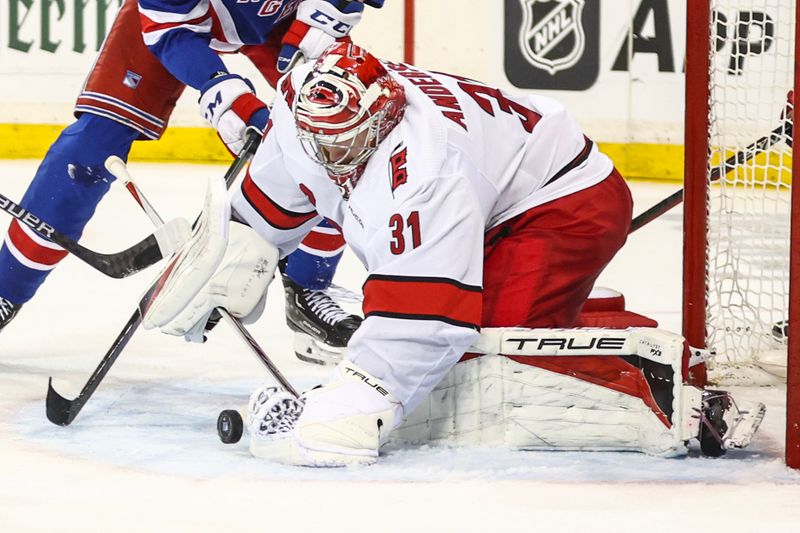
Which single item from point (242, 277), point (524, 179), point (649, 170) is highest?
point (524, 179)

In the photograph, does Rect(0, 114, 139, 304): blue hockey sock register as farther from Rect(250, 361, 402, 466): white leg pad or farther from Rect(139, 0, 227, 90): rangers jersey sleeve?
Rect(250, 361, 402, 466): white leg pad

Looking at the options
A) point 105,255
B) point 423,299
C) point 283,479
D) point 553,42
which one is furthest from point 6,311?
point 553,42

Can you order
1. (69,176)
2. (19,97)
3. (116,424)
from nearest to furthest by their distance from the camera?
(116,424)
(69,176)
(19,97)

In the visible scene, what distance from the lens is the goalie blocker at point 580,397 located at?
2379mm

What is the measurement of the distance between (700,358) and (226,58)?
12.4 feet

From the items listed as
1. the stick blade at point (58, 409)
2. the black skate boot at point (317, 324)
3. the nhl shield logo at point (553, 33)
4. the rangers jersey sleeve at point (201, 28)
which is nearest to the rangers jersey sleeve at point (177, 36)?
the rangers jersey sleeve at point (201, 28)

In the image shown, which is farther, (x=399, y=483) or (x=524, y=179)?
(x=524, y=179)

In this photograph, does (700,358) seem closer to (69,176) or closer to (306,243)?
(306,243)

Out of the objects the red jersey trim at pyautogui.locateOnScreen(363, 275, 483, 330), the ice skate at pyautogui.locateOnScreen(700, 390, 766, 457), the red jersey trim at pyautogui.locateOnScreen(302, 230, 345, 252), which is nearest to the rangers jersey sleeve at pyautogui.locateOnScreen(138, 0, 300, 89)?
the red jersey trim at pyautogui.locateOnScreen(302, 230, 345, 252)

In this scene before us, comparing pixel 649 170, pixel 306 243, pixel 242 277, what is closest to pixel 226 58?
pixel 649 170

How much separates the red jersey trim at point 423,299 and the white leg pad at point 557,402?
0.45 feet

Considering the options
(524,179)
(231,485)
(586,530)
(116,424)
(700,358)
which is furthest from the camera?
(700,358)

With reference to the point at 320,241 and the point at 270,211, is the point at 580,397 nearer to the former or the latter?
the point at 270,211

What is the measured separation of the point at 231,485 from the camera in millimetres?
2236
